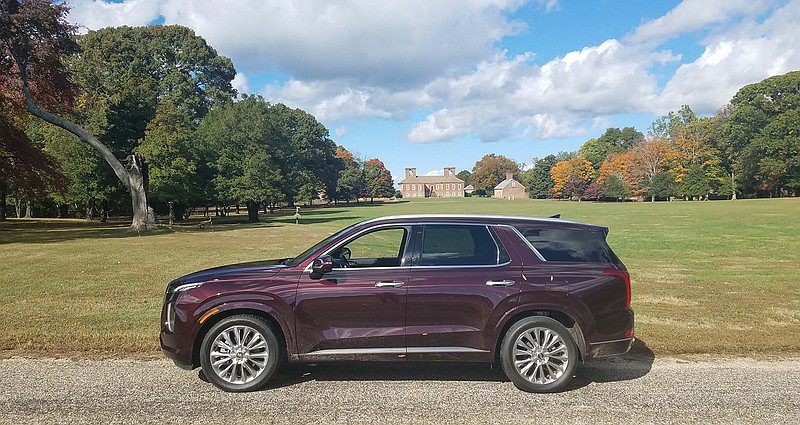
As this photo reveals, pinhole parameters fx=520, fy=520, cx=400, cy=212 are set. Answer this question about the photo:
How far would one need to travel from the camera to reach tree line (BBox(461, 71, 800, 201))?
7894 centimetres

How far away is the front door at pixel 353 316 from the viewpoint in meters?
5.20

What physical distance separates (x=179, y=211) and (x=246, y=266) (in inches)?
1957

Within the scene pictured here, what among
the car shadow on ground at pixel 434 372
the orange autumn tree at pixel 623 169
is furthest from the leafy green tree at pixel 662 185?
the car shadow on ground at pixel 434 372

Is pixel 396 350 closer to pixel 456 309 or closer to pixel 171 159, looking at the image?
pixel 456 309

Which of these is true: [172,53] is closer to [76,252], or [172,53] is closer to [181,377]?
[76,252]

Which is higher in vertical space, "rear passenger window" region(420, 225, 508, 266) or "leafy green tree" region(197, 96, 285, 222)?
"leafy green tree" region(197, 96, 285, 222)

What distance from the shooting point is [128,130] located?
43.1 m

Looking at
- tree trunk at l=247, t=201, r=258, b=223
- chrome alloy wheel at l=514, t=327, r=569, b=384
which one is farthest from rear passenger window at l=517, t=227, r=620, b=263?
tree trunk at l=247, t=201, r=258, b=223

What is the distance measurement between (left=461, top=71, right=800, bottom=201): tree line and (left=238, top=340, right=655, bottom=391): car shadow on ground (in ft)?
293

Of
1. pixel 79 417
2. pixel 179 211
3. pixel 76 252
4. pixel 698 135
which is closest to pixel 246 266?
pixel 79 417

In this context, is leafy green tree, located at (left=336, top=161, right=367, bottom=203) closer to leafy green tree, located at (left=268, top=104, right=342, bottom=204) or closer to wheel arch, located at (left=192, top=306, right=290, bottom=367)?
leafy green tree, located at (left=268, top=104, right=342, bottom=204)

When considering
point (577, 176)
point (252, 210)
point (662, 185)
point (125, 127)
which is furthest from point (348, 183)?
point (125, 127)

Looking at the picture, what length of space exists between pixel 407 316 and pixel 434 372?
0.95 m

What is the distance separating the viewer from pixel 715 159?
303ft
